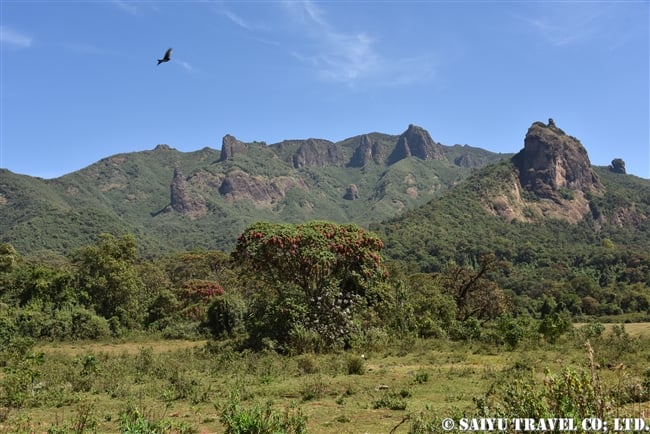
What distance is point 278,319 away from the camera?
62.1 ft

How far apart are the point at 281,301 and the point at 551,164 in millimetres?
166682

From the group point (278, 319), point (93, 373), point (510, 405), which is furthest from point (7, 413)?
point (278, 319)

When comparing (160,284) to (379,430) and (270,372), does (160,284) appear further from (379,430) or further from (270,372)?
(379,430)

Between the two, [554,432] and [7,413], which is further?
[7,413]

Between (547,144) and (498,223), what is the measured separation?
1703 inches

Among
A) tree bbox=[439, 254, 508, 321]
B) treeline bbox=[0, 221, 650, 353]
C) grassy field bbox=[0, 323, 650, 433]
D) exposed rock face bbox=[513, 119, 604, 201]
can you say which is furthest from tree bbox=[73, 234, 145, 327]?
exposed rock face bbox=[513, 119, 604, 201]

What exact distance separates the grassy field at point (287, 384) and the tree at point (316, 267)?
1.93m

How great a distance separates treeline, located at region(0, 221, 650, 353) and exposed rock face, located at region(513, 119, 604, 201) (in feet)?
445

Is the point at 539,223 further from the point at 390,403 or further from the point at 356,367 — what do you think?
the point at 390,403

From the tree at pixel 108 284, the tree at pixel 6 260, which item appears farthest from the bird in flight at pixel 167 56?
the tree at pixel 6 260

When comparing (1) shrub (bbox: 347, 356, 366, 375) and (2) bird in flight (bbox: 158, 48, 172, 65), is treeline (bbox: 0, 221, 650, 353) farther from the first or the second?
(2) bird in flight (bbox: 158, 48, 172, 65)

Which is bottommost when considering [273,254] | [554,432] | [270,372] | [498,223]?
[270,372]

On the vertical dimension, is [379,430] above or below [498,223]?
below

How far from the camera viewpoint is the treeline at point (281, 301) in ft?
62.8
